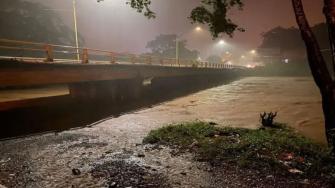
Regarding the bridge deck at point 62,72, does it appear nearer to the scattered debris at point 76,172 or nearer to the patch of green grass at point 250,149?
the patch of green grass at point 250,149

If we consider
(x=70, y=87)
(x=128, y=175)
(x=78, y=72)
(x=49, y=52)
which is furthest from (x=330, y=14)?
(x=70, y=87)

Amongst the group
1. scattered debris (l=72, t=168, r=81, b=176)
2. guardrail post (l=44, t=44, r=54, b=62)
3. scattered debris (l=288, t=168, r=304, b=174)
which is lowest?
scattered debris (l=72, t=168, r=81, b=176)

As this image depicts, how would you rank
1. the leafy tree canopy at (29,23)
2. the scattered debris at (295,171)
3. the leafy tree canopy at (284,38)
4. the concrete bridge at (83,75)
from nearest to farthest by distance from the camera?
the scattered debris at (295,171) → the concrete bridge at (83,75) → the leafy tree canopy at (29,23) → the leafy tree canopy at (284,38)

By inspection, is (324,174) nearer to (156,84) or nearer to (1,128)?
(1,128)

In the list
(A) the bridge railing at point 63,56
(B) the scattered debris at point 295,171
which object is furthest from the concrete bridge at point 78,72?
(B) the scattered debris at point 295,171

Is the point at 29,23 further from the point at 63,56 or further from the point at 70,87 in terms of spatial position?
the point at 70,87

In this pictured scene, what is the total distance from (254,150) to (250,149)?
141 mm

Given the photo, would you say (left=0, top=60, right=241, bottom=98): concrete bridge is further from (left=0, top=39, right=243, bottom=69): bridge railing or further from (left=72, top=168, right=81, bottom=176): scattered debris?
(left=72, top=168, right=81, bottom=176): scattered debris

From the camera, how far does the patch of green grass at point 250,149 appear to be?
26.1 ft

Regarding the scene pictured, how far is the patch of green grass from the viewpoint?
797 cm

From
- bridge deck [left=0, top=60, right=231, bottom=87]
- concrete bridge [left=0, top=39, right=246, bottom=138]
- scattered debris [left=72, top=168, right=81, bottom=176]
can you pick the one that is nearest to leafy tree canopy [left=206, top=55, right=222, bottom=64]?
concrete bridge [left=0, top=39, right=246, bottom=138]

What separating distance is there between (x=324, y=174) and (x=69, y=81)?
53.7 ft

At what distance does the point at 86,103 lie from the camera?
2317 cm

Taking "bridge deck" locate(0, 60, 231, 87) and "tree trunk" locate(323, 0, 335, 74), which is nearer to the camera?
"tree trunk" locate(323, 0, 335, 74)
